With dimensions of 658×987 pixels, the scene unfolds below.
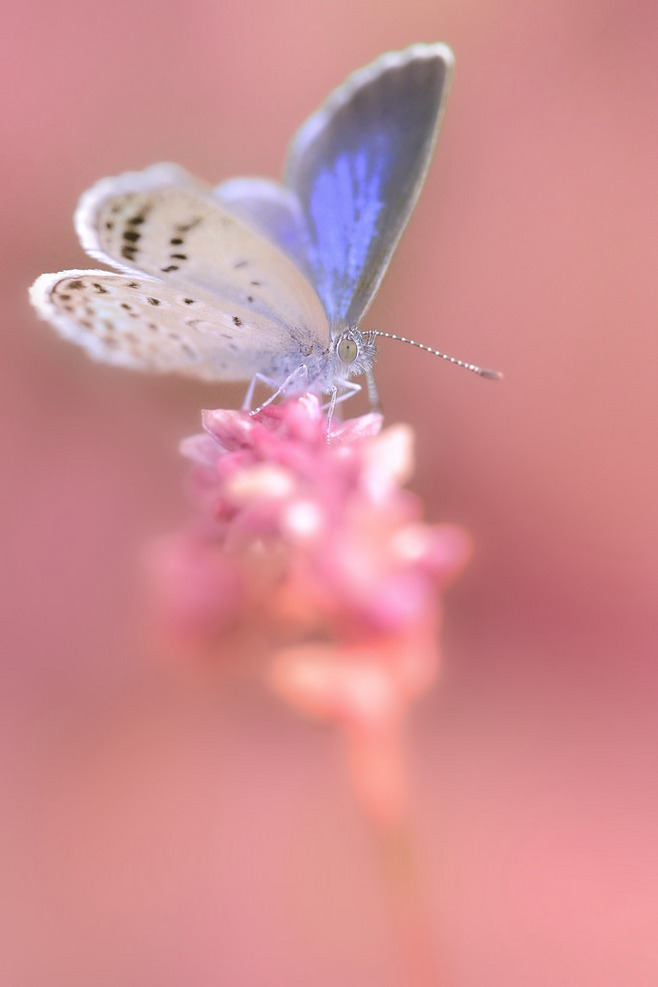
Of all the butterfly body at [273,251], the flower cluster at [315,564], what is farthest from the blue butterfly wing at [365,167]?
the flower cluster at [315,564]

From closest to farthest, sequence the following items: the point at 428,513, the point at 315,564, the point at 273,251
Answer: the point at 315,564 → the point at 273,251 → the point at 428,513

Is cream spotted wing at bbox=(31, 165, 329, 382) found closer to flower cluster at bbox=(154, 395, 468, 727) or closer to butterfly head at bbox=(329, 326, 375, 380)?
butterfly head at bbox=(329, 326, 375, 380)

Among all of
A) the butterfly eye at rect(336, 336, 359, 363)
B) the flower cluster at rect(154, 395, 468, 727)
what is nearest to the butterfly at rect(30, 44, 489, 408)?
the butterfly eye at rect(336, 336, 359, 363)

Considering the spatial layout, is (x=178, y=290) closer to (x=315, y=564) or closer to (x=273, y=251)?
(x=273, y=251)

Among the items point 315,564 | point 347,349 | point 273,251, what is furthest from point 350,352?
point 315,564

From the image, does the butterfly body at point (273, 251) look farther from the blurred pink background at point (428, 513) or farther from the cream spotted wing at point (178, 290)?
the blurred pink background at point (428, 513)

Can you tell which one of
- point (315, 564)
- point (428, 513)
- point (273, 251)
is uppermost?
point (273, 251)

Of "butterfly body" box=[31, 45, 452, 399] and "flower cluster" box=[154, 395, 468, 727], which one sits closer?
"flower cluster" box=[154, 395, 468, 727]
